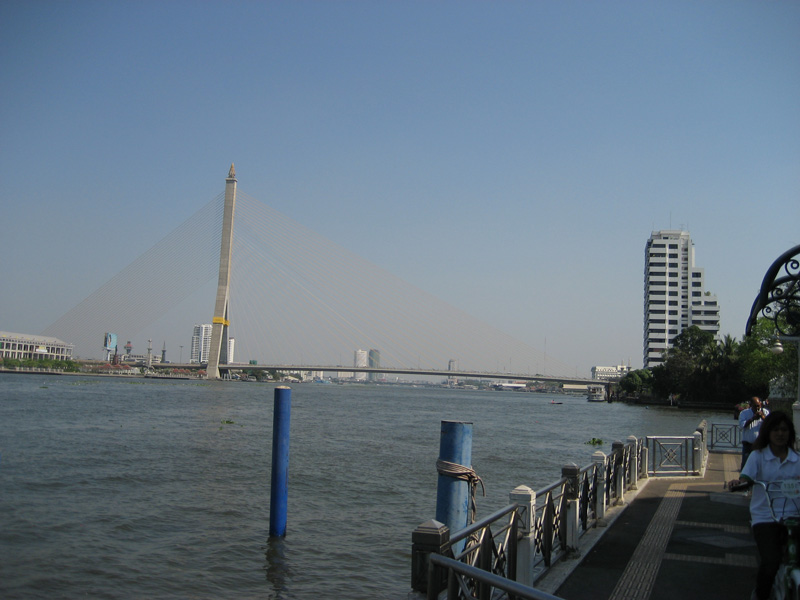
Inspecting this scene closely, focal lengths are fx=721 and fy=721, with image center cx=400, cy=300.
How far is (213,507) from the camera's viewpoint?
1534cm

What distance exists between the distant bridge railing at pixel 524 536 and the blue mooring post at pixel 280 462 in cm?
423

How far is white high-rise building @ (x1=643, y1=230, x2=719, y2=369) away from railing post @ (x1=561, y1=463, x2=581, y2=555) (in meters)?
138

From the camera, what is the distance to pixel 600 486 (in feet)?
34.2

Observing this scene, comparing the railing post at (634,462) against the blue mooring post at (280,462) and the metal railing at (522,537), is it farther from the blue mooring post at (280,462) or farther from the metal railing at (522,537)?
the blue mooring post at (280,462)

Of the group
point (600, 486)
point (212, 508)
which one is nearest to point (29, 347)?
point (212, 508)

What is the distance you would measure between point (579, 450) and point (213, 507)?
1884 centimetres

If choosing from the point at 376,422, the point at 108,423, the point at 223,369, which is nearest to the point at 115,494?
the point at 108,423

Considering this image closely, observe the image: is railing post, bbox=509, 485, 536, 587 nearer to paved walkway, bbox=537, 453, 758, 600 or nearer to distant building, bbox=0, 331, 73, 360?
paved walkway, bbox=537, 453, 758, 600

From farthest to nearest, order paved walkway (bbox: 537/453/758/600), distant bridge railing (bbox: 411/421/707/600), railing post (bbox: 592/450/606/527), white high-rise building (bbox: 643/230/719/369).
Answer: white high-rise building (bbox: 643/230/719/369), railing post (bbox: 592/450/606/527), paved walkway (bbox: 537/453/758/600), distant bridge railing (bbox: 411/421/707/600)

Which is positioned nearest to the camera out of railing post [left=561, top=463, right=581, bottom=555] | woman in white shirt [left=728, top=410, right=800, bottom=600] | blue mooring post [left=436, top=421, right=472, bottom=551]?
woman in white shirt [left=728, top=410, right=800, bottom=600]

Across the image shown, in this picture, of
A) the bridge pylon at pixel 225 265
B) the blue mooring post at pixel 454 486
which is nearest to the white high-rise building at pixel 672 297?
the bridge pylon at pixel 225 265

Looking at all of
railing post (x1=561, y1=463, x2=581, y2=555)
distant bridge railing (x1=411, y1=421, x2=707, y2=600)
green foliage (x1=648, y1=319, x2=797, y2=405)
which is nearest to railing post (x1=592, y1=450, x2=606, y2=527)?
distant bridge railing (x1=411, y1=421, x2=707, y2=600)

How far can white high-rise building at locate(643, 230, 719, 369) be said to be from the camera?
140000mm

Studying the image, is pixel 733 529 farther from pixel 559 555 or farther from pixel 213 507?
pixel 213 507
